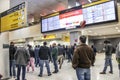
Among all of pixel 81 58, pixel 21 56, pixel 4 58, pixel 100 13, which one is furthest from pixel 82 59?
pixel 100 13

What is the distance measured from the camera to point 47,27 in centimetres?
923

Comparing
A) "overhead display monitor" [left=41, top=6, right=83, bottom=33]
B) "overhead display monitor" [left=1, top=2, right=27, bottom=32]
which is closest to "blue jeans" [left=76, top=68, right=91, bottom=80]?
"overhead display monitor" [left=1, top=2, right=27, bottom=32]

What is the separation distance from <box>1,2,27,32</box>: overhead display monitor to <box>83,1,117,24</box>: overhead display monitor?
10.5ft

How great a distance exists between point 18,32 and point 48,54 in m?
7.09

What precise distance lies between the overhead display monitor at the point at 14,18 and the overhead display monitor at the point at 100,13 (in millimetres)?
3187

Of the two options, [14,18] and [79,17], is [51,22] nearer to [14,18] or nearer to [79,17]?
[79,17]

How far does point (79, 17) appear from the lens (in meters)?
7.53

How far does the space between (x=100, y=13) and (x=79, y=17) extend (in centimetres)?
104

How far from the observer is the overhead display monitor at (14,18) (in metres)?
4.98

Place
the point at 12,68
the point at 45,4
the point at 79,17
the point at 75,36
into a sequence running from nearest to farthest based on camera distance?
the point at 12,68 → the point at 79,17 → the point at 75,36 → the point at 45,4

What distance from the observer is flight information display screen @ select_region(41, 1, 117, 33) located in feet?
21.6

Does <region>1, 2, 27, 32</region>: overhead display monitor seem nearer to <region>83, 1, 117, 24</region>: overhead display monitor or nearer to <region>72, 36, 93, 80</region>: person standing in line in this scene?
<region>72, 36, 93, 80</region>: person standing in line

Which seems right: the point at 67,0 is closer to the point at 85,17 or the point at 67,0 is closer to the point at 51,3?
the point at 51,3

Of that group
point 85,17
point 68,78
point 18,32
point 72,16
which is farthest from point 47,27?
point 18,32
